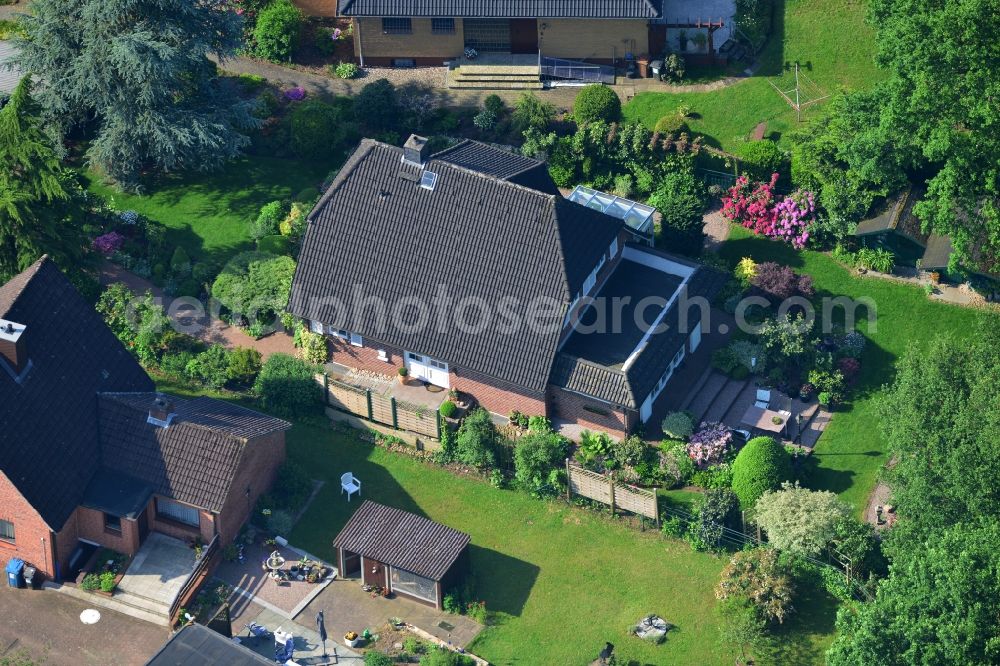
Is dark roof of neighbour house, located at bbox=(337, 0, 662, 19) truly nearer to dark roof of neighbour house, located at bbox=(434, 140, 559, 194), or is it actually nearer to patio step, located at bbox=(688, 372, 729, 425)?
dark roof of neighbour house, located at bbox=(434, 140, 559, 194)

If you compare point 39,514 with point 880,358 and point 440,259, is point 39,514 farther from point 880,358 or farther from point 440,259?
point 880,358

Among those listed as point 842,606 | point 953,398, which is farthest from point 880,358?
point 842,606

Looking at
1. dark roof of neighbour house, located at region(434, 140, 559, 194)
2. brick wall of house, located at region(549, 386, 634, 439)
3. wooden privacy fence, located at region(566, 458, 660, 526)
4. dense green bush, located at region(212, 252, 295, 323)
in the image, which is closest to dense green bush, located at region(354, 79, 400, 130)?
dark roof of neighbour house, located at region(434, 140, 559, 194)

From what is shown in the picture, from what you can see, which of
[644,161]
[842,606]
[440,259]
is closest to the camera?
[842,606]

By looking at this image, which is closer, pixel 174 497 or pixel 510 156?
pixel 174 497

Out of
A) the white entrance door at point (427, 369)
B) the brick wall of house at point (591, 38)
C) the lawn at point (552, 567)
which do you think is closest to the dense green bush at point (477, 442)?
the lawn at point (552, 567)

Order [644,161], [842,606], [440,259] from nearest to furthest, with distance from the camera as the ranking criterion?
1. [842,606]
2. [440,259]
3. [644,161]

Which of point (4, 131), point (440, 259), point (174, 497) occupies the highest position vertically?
point (4, 131)

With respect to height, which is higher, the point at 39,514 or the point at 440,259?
the point at 440,259
